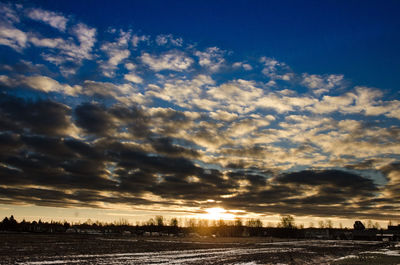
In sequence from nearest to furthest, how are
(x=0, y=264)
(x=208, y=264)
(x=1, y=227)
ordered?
(x=0, y=264), (x=208, y=264), (x=1, y=227)

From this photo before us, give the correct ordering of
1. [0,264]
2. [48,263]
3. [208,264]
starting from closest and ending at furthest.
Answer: [0,264], [48,263], [208,264]

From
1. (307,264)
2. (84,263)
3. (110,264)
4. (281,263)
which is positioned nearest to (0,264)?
(84,263)

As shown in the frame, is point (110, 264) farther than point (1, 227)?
No

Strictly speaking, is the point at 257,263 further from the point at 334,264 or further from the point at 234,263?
the point at 334,264

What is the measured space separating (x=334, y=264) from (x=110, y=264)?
26.4 meters

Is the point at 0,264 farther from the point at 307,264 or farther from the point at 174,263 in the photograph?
the point at 307,264

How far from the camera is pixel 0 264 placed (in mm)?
33625

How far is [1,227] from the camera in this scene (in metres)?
200

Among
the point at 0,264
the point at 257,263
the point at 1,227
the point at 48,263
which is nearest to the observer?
the point at 0,264

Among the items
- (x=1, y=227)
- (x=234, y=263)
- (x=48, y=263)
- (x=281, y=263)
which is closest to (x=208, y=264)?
(x=234, y=263)

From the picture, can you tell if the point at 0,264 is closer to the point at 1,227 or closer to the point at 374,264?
the point at 374,264

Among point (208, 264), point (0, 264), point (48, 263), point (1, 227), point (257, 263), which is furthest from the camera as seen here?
point (1, 227)

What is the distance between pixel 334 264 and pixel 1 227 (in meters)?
211

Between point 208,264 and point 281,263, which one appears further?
point 281,263
